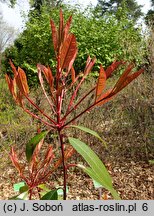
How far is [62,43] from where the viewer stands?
78 cm

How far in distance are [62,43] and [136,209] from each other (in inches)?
15.8

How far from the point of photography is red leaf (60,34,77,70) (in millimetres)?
771

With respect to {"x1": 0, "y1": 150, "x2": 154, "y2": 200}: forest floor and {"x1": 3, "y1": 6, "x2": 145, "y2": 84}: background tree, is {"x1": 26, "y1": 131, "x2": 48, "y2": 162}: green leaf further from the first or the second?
{"x1": 3, "y1": 6, "x2": 145, "y2": 84}: background tree

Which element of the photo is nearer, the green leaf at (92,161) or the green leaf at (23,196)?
the green leaf at (92,161)

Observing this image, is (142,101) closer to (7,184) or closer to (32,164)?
(7,184)

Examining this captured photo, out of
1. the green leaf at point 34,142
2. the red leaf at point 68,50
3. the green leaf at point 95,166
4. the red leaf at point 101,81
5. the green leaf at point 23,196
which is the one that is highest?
the red leaf at point 68,50

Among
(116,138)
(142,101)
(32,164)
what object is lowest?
(32,164)

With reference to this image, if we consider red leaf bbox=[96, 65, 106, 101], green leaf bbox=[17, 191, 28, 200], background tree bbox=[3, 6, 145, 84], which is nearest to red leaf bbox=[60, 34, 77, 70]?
red leaf bbox=[96, 65, 106, 101]

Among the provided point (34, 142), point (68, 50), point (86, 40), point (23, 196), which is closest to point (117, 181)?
point (23, 196)

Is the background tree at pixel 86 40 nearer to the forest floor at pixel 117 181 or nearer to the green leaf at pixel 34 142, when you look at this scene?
the forest floor at pixel 117 181

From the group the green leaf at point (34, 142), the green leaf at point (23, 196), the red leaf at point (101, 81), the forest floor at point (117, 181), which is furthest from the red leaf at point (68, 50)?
the forest floor at point (117, 181)

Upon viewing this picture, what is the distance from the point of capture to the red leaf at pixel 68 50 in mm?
771

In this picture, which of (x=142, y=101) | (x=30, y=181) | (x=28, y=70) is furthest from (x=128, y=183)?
(x=28, y=70)

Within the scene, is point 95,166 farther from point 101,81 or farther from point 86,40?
point 86,40
